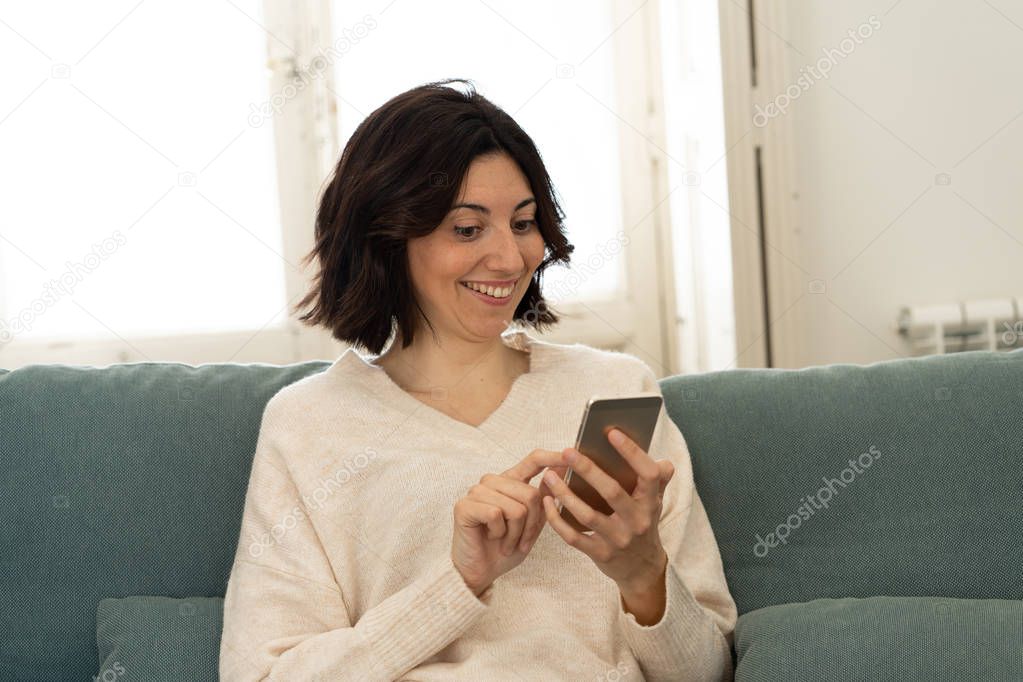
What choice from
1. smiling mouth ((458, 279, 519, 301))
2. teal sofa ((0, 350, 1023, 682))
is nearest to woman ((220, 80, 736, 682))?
smiling mouth ((458, 279, 519, 301))

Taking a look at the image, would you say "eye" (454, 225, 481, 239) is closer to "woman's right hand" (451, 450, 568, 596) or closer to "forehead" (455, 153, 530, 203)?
"forehead" (455, 153, 530, 203)

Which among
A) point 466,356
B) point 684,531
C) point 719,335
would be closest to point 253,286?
point 719,335

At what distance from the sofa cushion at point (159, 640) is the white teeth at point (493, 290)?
1.79 feet

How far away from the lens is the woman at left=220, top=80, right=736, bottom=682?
4.42ft

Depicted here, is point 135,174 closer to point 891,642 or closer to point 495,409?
point 495,409

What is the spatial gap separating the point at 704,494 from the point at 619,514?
0.40 m

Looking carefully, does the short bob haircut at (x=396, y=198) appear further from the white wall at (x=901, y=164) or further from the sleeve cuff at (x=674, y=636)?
the white wall at (x=901, y=164)

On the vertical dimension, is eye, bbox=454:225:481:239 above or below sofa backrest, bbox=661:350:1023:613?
above

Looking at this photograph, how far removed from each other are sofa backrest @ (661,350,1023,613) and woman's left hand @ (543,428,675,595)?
12.5 inches

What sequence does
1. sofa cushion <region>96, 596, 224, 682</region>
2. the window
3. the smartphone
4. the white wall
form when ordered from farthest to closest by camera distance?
1. the white wall
2. the window
3. sofa cushion <region>96, 596, 224, 682</region>
4. the smartphone

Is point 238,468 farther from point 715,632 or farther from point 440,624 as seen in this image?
point 715,632

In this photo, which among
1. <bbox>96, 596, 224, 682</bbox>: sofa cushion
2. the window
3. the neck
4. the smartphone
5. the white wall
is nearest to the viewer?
the smartphone

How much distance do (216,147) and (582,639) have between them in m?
1.86

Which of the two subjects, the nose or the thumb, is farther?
the nose
